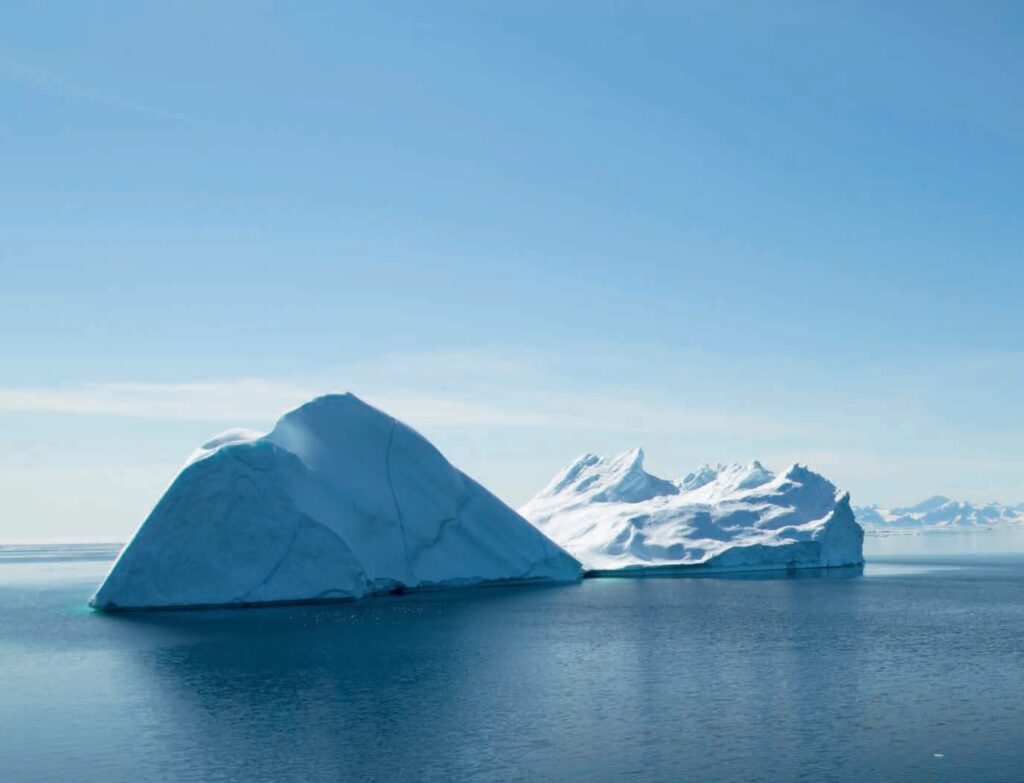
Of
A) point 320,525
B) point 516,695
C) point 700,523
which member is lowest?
point 516,695

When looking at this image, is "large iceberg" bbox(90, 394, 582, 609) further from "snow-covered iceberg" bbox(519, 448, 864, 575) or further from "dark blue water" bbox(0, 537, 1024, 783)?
"snow-covered iceberg" bbox(519, 448, 864, 575)

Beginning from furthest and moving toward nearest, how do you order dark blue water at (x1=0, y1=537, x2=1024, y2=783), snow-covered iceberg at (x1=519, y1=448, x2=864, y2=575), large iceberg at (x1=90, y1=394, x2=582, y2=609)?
1. snow-covered iceberg at (x1=519, y1=448, x2=864, y2=575)
2. large iceberg at (x1=90, y1=394, x2=582, y2=609)
3. dark blue water at (x1=0, y1=537, x2=1024, y2=783)

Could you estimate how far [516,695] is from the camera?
79.3 ft

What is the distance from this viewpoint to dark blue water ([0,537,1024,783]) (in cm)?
1792

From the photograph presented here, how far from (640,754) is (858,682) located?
30.7ft

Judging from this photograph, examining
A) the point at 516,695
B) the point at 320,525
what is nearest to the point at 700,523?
the point at 320,525

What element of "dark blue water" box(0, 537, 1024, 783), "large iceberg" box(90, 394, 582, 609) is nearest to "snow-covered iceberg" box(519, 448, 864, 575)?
"large iceberg" box(90, 394, 582, 609)

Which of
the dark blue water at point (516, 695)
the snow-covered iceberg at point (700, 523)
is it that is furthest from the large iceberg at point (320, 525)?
the snow-covered iceberg at point (700, 523)

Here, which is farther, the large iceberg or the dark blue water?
the large iceberg

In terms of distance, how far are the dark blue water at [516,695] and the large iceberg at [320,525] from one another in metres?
1.77

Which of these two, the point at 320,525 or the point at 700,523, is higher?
the point at 320,525

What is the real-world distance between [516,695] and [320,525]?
2367 centimetres

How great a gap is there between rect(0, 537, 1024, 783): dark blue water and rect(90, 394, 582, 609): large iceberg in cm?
177

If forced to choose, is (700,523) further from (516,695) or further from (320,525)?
(516,695)
